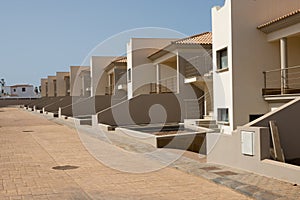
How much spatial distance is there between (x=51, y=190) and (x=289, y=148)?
6381 millimetres

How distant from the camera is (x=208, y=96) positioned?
2339 centimetres

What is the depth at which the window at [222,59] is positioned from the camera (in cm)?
1908

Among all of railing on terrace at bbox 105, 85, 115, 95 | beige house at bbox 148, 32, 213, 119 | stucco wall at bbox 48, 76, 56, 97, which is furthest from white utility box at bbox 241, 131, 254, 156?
stucco wall at bbox 48, 76, 56, 97

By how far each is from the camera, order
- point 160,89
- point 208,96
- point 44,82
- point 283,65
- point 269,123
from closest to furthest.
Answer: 1. point 269,123
2. point 283,65
3. point 208,96
4. point 160,89
5. point 44,82

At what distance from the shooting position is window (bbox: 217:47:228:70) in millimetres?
19081

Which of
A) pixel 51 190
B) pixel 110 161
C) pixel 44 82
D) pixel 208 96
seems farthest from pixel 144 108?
pixel 44 82

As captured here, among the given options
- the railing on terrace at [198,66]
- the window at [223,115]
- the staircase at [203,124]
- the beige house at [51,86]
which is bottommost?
the staircase at [203,124]

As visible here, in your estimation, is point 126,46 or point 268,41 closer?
point 268,41

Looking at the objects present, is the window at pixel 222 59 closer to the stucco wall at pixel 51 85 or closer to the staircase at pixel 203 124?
the staircase at pixel 203 124

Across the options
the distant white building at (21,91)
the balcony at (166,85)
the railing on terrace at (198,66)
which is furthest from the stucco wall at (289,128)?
the distant white building at (21,91)

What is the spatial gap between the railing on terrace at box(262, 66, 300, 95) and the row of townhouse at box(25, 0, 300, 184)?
0.08ft

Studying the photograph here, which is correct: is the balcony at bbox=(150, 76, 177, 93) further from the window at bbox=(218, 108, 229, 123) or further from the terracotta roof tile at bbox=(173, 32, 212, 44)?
the window at bbox=(218, 108, 229, 123)

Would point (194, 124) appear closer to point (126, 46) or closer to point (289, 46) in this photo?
point (289, 46)

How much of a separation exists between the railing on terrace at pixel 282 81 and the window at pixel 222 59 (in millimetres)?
2063
